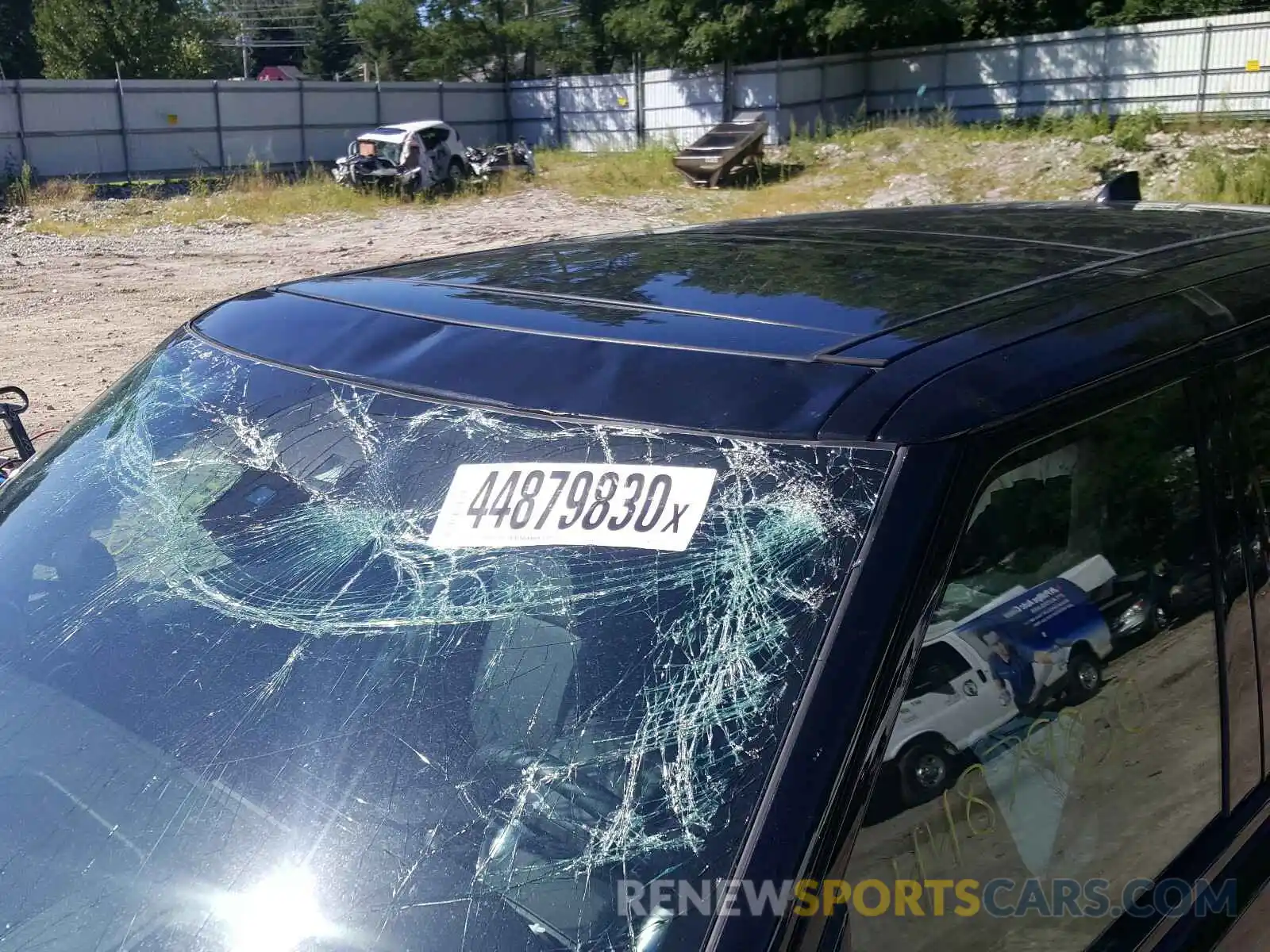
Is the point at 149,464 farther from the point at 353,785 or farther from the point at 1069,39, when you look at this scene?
the point at 1069,39

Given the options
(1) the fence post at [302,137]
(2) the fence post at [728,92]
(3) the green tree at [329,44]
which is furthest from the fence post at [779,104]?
(3) the green tree at [329,44]

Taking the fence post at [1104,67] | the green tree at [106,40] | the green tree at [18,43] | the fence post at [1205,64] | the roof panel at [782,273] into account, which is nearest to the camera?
the roof panel at [782,273]

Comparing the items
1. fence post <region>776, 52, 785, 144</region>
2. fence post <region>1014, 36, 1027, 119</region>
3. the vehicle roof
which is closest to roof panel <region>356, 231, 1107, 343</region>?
the vehicle roof

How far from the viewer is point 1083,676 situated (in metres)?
1.54

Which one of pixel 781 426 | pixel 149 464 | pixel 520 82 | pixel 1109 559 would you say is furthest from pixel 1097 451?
pixel 520 82

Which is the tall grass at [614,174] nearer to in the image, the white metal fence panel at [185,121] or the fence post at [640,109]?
the fence post at [640,109]

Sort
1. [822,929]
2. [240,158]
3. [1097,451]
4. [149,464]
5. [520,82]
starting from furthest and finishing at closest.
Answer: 1. [520,82]
2. [240,158]
3. [149,464]
4. [1097,451]
5. [822,929]

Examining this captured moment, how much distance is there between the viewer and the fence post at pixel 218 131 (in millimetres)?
31391

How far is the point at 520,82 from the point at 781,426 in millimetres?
40185

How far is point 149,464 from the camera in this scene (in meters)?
1.94

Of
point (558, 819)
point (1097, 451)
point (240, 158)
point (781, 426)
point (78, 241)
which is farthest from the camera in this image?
point (240, 158)

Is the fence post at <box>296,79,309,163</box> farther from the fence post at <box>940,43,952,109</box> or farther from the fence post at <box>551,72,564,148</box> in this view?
the fence post at <box>940,43,952,109</box>

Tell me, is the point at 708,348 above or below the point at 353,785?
above

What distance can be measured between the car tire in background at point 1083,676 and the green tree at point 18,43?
6035cm
